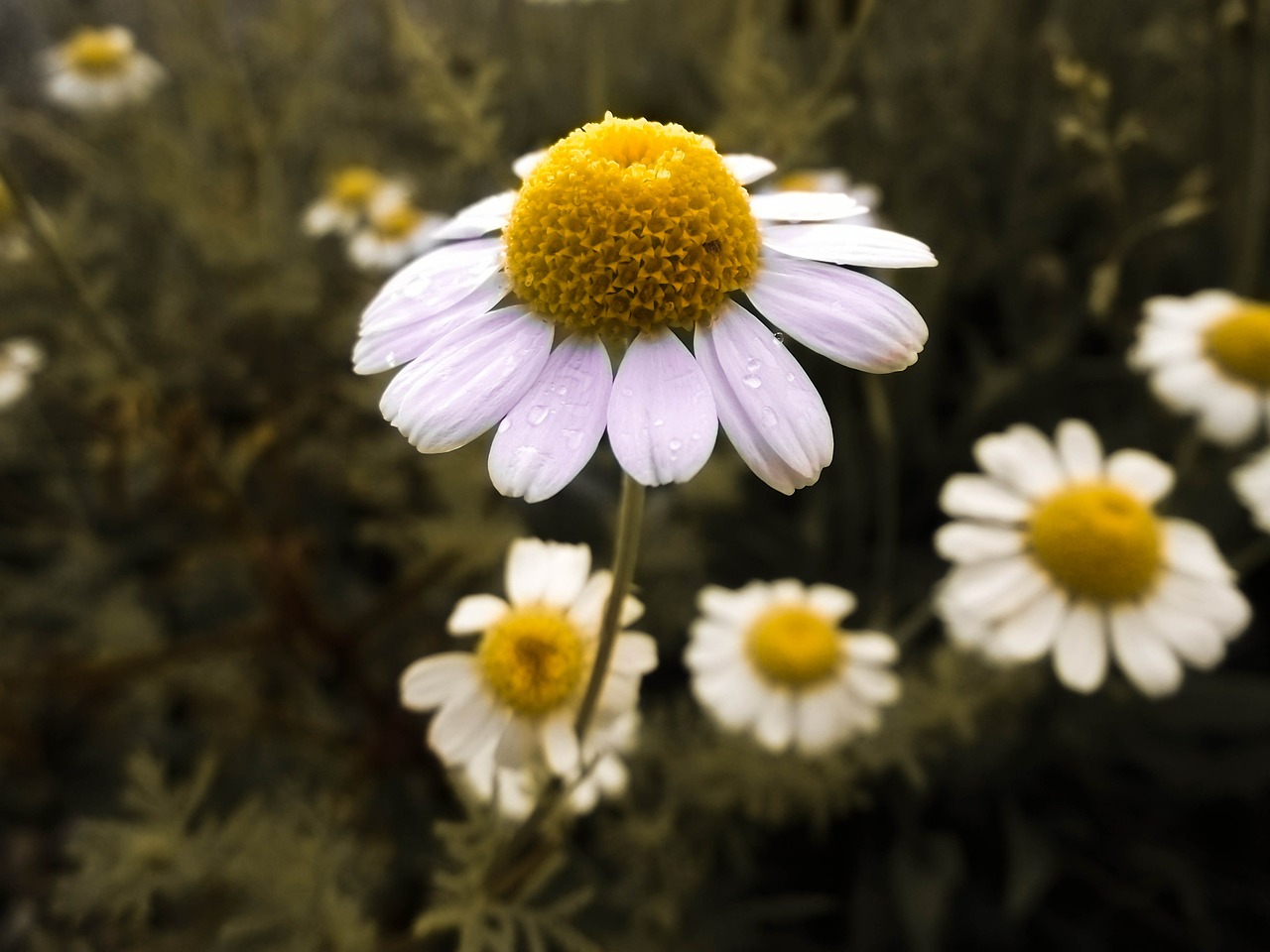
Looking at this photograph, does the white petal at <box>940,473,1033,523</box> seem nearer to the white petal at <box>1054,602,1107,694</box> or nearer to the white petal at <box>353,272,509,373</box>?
the white petal at <box>1054,602,1107,694</box>

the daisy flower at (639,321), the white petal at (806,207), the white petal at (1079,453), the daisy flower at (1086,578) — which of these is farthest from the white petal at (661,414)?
the white petal at (1079,453)

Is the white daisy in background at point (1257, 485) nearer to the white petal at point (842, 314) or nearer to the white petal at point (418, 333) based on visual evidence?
the white petal at point (842, 314)

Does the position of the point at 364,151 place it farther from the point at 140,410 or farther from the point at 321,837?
the point at 321,837

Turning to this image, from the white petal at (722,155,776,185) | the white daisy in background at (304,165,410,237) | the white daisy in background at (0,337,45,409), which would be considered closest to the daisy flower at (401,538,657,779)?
the white petal at (722,155,776,185)

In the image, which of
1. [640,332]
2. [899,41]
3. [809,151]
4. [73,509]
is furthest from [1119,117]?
[73,509]

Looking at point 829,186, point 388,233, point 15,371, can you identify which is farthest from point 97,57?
point 829,186
